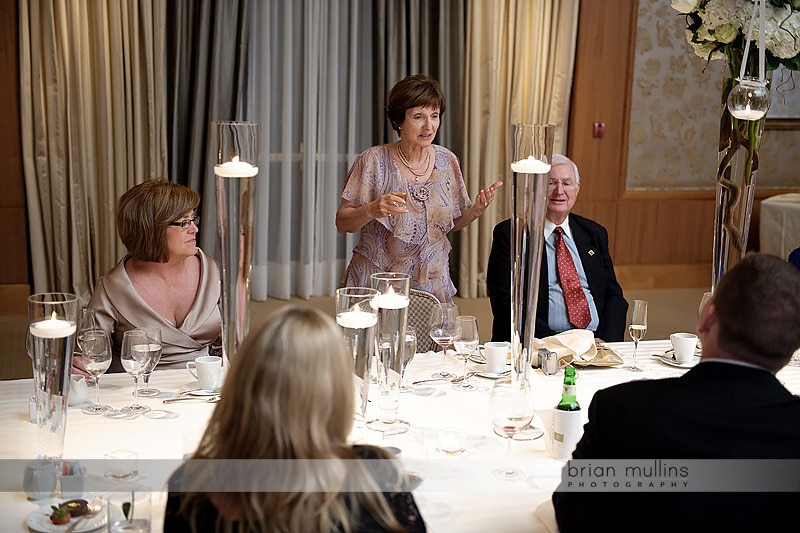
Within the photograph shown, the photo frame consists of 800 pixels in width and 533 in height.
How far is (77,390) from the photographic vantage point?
7.93 feet

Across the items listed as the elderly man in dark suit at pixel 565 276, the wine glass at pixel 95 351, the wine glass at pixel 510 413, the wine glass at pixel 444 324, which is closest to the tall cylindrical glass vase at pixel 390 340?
the wine glass at pixel 510 413

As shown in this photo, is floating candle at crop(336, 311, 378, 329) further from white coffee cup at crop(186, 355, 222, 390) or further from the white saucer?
A: the white saucer

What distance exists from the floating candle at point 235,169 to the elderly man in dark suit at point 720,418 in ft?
2.67

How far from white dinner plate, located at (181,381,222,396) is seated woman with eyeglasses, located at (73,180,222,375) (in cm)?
37

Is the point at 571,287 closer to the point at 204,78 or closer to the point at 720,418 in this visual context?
the point at 720,418

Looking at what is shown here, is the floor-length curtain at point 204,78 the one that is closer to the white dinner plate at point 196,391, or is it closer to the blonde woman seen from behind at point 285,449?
the white dinner plate at point 196,391

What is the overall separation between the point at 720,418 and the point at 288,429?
0.75 metres

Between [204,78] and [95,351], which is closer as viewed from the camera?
[95,351]

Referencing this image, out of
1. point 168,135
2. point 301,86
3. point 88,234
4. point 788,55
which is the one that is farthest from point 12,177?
point 788,55

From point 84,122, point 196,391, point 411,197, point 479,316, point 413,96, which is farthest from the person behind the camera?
point 479,316

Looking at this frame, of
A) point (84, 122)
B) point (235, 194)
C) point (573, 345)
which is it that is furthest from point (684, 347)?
point (84, 122)

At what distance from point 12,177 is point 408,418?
427 cm

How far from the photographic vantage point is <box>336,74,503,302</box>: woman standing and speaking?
3.86m

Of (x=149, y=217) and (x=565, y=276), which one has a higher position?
(x=149, y=217)
